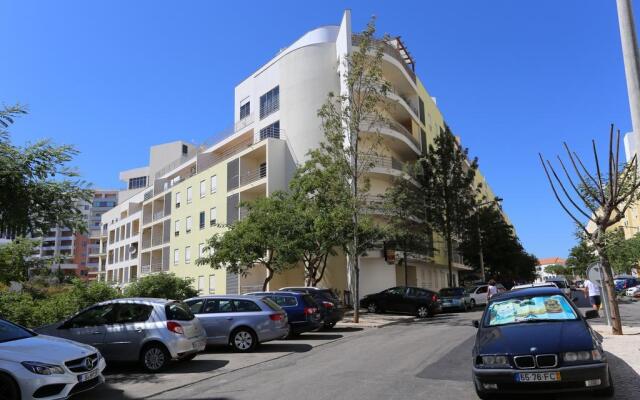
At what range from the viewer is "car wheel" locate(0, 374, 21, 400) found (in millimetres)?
6715

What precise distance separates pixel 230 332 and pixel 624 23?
11.0 m

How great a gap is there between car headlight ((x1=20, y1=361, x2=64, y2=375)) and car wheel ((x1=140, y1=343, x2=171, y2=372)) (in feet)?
11.2

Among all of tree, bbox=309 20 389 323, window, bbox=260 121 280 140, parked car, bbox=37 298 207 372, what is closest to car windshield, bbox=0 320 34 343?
parked car, bbox=37 298 207 372

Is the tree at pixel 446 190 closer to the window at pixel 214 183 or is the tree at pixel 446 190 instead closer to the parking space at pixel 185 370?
the window at pixel 214 183

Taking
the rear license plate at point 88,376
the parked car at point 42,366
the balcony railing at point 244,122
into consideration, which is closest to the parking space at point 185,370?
the rear license plate at point 88,376

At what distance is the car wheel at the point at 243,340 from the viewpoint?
13203mm

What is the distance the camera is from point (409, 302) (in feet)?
85.3

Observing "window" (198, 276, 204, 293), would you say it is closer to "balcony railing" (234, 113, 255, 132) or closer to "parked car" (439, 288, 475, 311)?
"balcony railing" (234, 113, 255, 132)

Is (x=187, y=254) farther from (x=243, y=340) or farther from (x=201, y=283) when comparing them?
(x=243, y=340)

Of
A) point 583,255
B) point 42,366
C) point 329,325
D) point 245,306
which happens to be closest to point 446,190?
point 583,255

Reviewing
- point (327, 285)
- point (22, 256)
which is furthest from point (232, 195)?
point (22, 256)

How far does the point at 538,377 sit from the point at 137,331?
26.4ft

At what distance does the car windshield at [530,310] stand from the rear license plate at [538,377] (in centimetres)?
149

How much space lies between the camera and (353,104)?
24250mm
